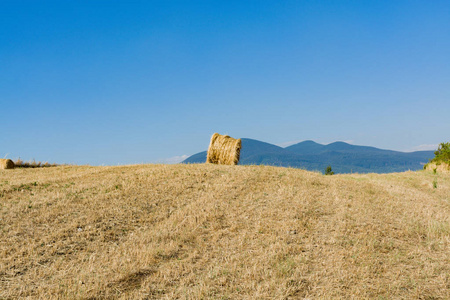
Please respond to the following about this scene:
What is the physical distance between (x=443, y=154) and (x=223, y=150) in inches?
1048

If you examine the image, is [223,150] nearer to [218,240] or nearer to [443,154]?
[218,240]

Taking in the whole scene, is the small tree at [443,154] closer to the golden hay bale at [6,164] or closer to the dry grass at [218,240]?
the dry grass at [218,240]

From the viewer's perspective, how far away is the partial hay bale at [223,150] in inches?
858

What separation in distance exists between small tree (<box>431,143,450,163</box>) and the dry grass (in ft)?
65.0

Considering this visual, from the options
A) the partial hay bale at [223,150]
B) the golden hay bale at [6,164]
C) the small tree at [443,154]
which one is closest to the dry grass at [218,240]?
the partial hay bale at [223,150]

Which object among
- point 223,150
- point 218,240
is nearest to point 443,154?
point 223,150

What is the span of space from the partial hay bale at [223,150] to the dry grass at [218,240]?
414 cm

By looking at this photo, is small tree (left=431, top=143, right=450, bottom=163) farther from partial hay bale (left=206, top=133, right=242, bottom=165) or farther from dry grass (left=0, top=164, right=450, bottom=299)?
partial hay bale (left=206, top=133, right=242, bottom=165)

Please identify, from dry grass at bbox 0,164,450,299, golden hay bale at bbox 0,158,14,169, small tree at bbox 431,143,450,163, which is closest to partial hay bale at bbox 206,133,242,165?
dry grass at bbox 0,164,450,299

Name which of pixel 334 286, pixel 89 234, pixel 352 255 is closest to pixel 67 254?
pixel 89 234

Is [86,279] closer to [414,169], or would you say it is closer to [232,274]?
[232,274]

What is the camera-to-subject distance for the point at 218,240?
1066cm

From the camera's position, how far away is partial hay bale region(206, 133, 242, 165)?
21.8 meters

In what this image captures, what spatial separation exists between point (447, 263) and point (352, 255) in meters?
2.89
